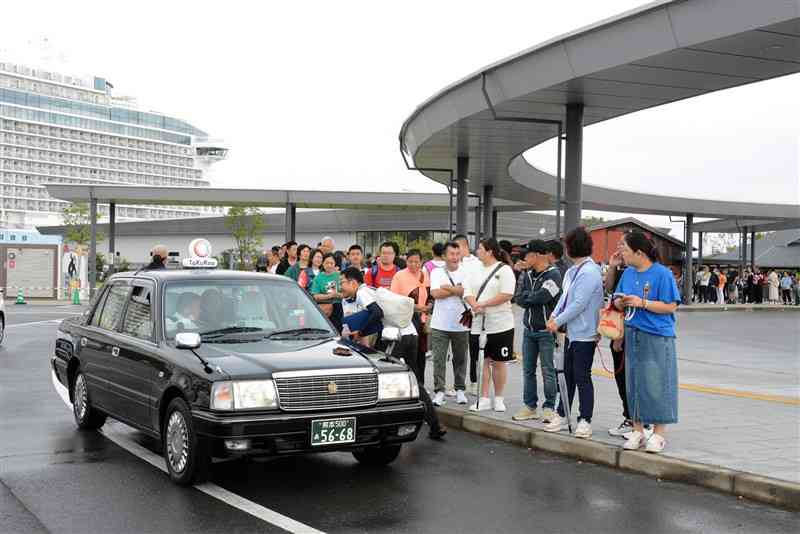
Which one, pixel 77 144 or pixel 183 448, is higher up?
pixel 77 144

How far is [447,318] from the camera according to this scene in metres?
9.70

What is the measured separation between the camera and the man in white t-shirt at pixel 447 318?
962cm

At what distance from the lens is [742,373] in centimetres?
1330

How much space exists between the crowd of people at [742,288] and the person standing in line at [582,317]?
3722 centimetres

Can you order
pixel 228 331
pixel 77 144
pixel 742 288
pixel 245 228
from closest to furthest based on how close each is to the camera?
pixel 228 331, pixel 742 288, pixel 245 228, pixel 77 144

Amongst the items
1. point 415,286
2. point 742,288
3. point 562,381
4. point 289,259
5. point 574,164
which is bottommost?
point 742,288

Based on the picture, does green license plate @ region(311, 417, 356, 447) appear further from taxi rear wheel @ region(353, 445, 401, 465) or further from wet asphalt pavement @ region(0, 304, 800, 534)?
taxi rear wheel @ region(353, 445, 401, 465)

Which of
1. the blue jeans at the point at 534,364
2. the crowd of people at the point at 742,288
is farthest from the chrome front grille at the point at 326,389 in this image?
the crowd of people at the point at 742,288

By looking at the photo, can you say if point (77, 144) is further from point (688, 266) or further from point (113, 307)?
point (113, 307)

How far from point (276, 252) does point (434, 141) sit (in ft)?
24.4

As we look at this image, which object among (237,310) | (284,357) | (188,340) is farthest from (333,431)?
(237,310)

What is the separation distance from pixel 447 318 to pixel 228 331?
3126mm

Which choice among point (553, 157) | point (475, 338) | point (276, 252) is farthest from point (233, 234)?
point (475, 338)

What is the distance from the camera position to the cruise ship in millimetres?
128125
